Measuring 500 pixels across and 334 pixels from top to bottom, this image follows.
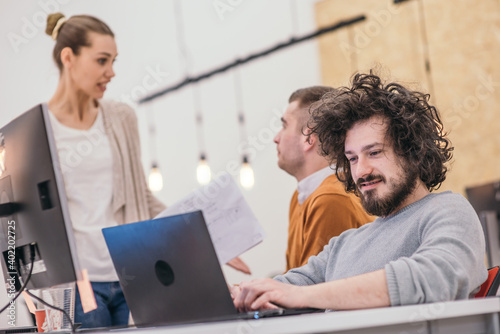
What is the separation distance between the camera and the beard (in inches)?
58.3

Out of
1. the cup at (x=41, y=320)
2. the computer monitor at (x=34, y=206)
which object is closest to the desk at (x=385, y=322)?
the computer monitor at (x=34, y=206)

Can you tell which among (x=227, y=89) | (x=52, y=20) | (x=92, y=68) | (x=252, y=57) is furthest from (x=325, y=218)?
(x=227, y=89)

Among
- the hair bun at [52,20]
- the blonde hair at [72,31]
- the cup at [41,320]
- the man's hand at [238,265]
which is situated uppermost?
the hair bun at [52,20]

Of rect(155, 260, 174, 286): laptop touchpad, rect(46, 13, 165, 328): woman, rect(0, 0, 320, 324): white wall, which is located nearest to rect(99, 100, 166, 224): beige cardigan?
rect(46, 13, 165, 328): woman

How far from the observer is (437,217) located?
1.31 meters

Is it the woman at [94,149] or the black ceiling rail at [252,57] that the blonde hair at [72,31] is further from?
the black ceiling rail at [252,57]

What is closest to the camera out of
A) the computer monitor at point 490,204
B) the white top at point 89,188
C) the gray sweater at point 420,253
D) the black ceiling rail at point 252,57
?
the gray sweater at point 420,253

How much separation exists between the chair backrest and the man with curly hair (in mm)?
30

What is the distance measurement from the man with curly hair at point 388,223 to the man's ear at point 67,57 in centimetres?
98

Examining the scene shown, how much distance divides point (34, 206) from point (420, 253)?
79 centimetres

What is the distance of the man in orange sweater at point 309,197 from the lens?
6.27ft

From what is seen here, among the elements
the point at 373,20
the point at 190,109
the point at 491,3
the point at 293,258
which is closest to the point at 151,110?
the point at 190,109

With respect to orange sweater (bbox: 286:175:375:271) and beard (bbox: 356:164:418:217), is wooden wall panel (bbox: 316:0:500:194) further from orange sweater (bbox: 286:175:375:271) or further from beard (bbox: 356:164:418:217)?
beard (bbox: 356:164:418:217)

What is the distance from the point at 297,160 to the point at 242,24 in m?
4.44
